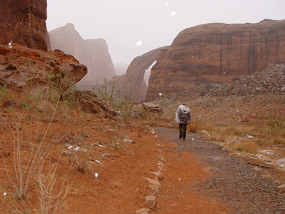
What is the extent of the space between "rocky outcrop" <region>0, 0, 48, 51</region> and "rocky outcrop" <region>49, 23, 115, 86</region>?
57.2 m

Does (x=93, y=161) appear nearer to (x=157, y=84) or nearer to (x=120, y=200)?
(x=120, y=200)

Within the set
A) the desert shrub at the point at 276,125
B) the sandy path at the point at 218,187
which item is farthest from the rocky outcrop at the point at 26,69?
the desert shrub at the point at 276,125

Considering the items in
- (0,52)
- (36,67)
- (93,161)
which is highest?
(0,52)

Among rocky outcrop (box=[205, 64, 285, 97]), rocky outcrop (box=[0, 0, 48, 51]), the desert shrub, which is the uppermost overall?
rocky outcrop (box=[0, 0, 48, 51])

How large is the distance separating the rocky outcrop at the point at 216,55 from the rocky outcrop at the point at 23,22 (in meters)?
20.3

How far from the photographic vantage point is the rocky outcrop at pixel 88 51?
68.2m

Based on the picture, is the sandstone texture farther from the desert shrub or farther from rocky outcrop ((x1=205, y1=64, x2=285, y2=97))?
the desert shrub

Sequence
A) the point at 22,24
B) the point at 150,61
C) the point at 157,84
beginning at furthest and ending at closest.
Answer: the point at 150,61 → the point at 157,84 → the point at 22,24

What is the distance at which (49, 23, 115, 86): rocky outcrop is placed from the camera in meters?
68.2

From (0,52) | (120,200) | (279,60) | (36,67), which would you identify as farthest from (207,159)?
(279,60)

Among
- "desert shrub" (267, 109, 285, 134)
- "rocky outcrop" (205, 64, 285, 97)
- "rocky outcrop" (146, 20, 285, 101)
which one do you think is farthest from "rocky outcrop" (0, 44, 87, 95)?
"rocky outcrop" (146, 20, 285, 101)

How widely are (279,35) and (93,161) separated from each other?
101 ft

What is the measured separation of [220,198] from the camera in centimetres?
248

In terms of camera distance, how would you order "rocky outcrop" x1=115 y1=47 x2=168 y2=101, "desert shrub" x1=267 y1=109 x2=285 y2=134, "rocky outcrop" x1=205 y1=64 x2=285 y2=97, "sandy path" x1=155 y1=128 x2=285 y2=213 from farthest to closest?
1. "rocky outcrop" x1=115 y1=47 x2=168 y2=101
2. "rocky outcrop" x1=205 y1=64 x2=285 y2=97
3. "desert shrub" x1=267 y1=109 x2=285 y2=134
4. "sandy path" x1=155 y1=128 x2=285 y2=213
